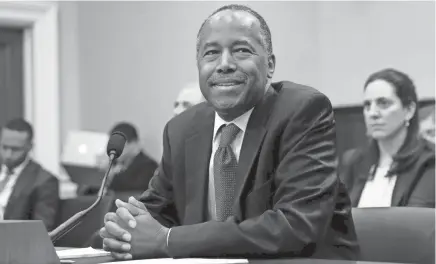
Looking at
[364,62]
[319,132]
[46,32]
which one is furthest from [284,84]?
[46,32]

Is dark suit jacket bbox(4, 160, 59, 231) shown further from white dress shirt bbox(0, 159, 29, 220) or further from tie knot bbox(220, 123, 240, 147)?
tie knot bbox(220, 123, 240, 147)

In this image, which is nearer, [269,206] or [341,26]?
[269,206]

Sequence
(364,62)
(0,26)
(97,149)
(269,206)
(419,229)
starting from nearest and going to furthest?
(269,206), (419,229), (364,62), (97,149), (0,26)

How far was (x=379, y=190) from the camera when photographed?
12.8ft

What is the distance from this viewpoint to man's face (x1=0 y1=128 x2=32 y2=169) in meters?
5.16

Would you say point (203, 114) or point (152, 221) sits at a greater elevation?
point (203, 114)

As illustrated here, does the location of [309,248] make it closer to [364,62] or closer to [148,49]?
[364,62]

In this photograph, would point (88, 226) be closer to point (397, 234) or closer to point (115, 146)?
point (115, 146)

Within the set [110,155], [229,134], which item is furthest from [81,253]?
[229,134]

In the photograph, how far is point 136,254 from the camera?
1767 mm

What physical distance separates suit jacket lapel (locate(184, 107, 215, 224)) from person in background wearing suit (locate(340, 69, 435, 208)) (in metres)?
A: 1.89

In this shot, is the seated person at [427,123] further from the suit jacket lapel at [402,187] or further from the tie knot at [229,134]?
the tie knot at [229,134]

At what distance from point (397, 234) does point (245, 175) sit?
0.49 metres

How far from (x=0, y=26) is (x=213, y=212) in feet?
17.2
